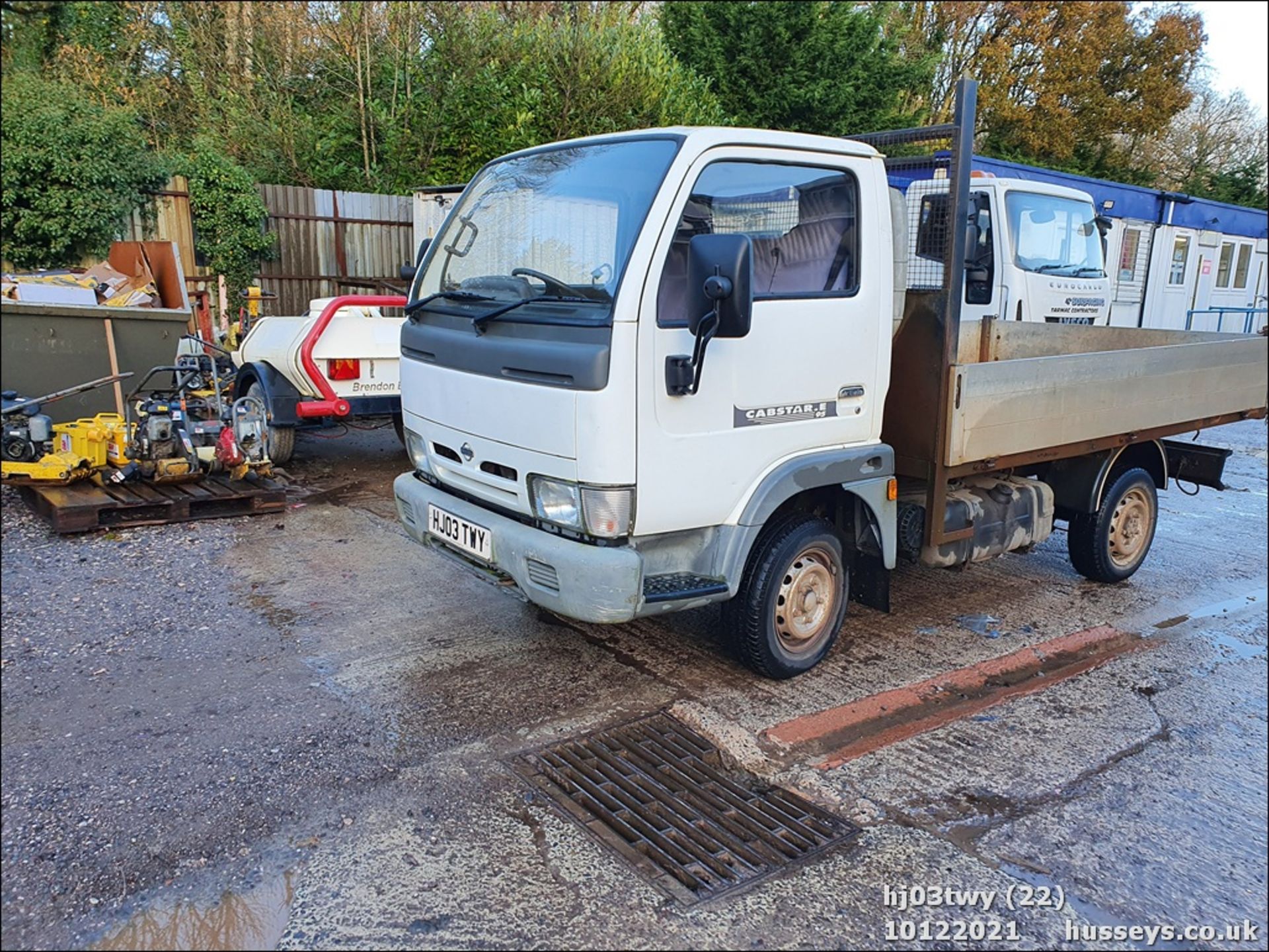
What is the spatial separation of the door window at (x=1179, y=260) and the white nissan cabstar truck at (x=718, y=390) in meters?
12.4

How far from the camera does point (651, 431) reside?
11.8 ft

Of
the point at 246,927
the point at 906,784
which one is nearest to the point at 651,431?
the point at 906,784

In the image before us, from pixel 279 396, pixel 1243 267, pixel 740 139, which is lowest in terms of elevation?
pixel 279 396

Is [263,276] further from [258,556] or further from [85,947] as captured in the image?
[85,947]

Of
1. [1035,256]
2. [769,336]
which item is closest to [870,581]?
[769,336]

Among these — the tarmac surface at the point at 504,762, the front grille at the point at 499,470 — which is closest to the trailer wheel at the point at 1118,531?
the tarmac surface at the point at 504,762

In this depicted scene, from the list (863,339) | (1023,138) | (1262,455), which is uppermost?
(1023,138)

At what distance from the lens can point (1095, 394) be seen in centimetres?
520

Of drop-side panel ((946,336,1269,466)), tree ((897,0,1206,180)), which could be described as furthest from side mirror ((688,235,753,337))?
tree ((897,0,1206,180))

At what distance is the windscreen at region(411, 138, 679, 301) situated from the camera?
3.71m

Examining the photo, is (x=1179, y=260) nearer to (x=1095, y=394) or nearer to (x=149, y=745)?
(x=1095, y=394)

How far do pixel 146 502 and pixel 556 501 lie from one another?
392 centimetres

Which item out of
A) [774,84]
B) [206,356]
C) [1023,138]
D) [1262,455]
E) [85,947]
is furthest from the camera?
[1023,138]

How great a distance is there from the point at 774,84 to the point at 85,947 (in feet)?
58.9
